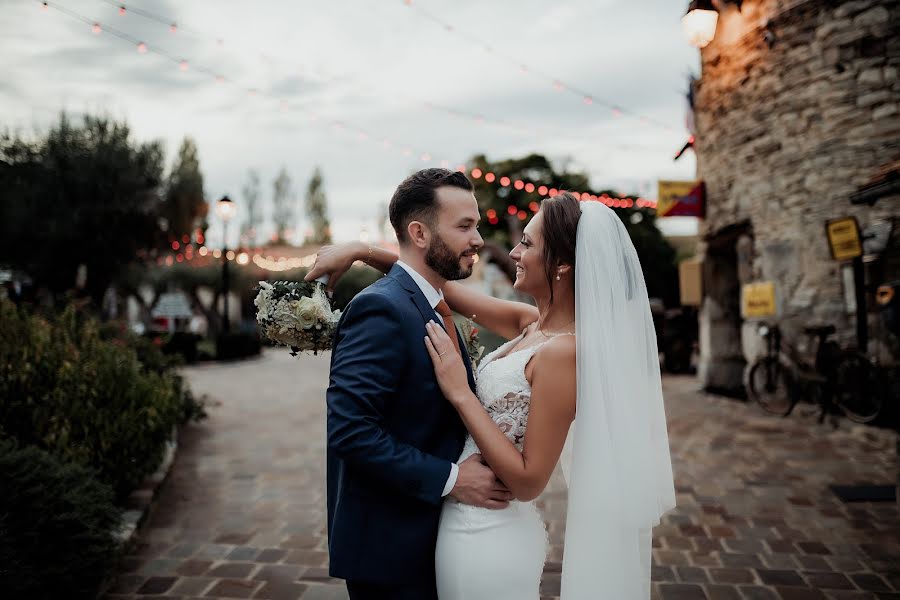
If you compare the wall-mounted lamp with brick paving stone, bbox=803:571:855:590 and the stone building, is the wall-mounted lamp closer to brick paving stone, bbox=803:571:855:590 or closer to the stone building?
the stone building

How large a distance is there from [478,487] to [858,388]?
307 inches

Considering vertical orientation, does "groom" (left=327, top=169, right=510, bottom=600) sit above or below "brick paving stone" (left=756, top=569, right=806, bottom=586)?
above

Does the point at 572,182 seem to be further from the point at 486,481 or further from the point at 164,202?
the point at 486,481

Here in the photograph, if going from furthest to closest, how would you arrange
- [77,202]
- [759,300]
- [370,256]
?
[77,202]
[759,300]
[370,256]

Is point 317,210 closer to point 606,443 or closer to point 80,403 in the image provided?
point 80,403

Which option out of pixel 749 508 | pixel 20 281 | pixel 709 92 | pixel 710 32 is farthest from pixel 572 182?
pixel 749 508

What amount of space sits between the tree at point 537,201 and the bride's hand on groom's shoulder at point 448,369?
23.0 m

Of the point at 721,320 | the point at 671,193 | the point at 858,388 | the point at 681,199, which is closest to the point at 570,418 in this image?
the point at 858,388

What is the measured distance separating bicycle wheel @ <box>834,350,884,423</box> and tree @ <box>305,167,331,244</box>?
47.4 meters

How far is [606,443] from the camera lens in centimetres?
219

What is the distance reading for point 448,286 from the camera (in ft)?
9.59

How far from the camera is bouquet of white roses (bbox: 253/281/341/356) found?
2.16m

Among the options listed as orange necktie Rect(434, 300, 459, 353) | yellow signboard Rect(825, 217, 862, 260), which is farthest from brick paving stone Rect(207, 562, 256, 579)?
yellow signboard Rect(825, 217, 862, 260)

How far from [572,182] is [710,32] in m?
17.9
